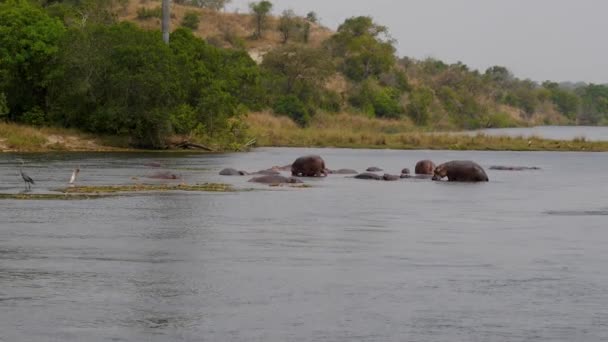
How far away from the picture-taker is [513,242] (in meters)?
21.7

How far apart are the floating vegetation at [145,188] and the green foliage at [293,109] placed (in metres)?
61.3

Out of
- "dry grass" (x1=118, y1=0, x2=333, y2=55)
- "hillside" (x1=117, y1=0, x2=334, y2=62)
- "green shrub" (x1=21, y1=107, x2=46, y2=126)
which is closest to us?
"green shrub" (x1=21, y1=107, x2=46, y2=126)

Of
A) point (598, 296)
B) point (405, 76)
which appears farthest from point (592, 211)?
point (405, 76)

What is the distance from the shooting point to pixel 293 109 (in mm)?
97625

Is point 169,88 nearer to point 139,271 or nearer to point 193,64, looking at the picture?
point 193,64

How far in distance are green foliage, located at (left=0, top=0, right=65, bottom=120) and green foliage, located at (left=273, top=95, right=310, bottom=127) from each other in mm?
32659

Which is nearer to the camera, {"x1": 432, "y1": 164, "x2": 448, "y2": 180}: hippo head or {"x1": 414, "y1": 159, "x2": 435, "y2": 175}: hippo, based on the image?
{"x1": 432, "y1": 164, "x2": 448, "y2": 180}: hippo head

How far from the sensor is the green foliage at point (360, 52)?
130250 mm

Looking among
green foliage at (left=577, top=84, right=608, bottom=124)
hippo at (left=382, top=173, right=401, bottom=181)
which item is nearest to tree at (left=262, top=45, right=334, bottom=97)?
hippo at (left=382, top=173, right=401, bottom=181)

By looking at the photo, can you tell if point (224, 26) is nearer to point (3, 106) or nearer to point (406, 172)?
point (3, 106)

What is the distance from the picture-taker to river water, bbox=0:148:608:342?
1302cm

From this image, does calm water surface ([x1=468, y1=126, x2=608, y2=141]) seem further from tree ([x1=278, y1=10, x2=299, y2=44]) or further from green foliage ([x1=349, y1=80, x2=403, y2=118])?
tree ([x1=278, y1=10, x2=299, y2=44])

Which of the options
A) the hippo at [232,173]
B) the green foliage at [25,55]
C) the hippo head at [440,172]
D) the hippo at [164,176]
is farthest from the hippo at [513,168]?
the green foliage at [25,55]

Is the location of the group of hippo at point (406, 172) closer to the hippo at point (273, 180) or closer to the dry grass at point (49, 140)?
the hippo at point (273, 180)
